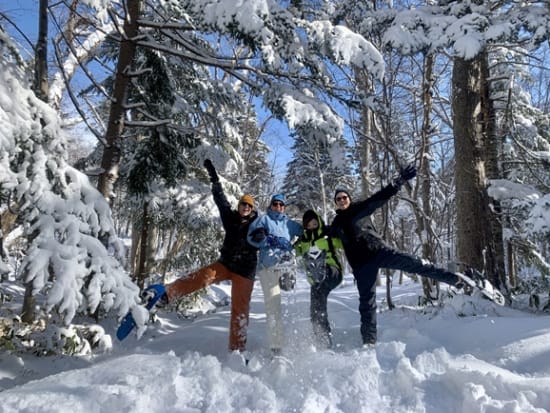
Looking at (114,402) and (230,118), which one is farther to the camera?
(230,118)

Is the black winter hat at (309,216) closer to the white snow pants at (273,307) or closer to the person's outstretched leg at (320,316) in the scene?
the white snow pants at (273,307)

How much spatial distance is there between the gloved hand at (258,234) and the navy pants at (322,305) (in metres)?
0.84

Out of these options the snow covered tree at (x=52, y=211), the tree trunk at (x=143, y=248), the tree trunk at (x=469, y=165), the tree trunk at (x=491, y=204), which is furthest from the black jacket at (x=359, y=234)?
the tree trunk at (x=143, y=248)

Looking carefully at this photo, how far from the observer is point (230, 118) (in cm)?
764

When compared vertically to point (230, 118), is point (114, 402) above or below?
below

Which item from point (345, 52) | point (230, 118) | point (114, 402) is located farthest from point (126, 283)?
point (230, 118)

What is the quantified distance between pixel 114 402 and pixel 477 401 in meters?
2.30

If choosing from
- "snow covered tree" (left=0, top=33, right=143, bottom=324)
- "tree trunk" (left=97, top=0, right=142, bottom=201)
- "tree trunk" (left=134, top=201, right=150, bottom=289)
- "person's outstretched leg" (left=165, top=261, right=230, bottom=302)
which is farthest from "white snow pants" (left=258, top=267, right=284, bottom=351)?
"tree trunk" (left=134, top=201, right=150, bottom=289)

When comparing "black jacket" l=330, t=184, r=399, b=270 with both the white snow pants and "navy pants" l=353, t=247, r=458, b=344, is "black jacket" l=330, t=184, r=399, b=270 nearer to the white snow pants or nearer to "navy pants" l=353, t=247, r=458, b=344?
"navy pants" l=353, t=247, r=458, b=344

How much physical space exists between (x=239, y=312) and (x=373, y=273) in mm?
1547

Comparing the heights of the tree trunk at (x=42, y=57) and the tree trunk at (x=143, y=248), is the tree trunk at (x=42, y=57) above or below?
above

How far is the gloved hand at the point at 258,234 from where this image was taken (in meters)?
4.58

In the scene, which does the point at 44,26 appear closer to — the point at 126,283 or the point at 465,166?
the point at 126,283

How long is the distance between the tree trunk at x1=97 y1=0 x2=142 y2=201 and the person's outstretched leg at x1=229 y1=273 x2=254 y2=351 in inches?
86.7
